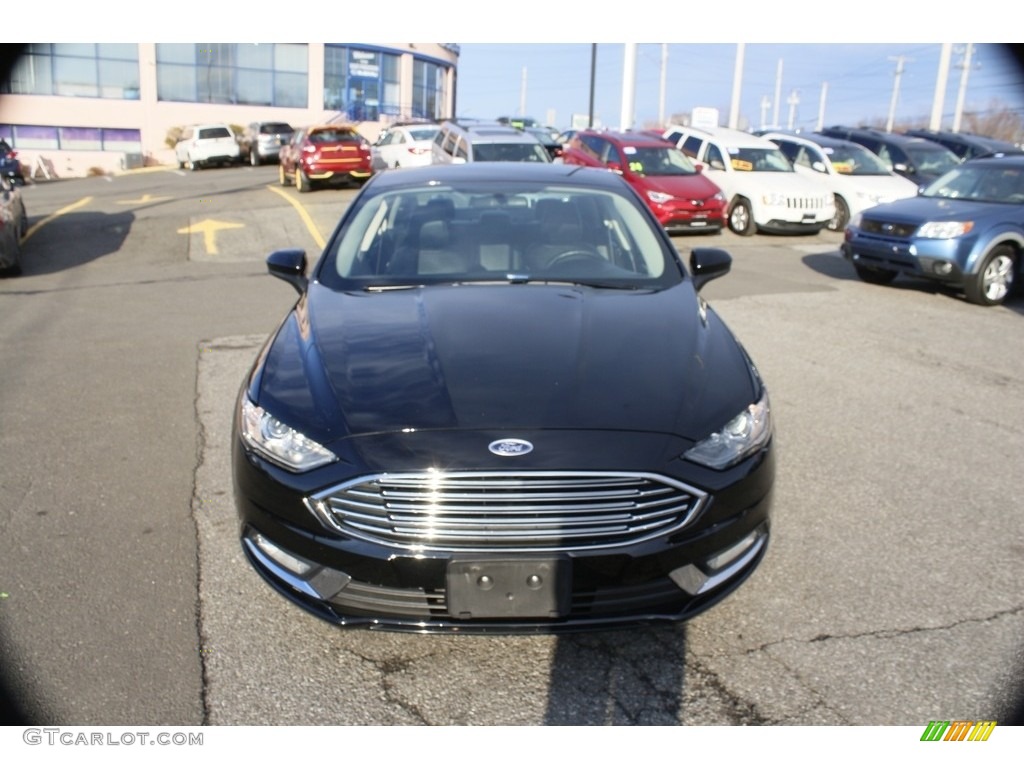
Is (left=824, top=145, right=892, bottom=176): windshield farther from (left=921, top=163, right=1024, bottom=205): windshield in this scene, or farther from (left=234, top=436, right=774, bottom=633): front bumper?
(left=234, top=436, right=774, bottom=633): front bumper

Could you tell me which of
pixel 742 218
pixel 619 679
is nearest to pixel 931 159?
pixel 742 218

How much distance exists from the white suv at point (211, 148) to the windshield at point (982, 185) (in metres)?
27.7

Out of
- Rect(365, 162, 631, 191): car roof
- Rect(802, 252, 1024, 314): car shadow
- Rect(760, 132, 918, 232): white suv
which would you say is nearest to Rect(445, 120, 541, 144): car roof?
Rect(760, 132, 918, 232): white suv

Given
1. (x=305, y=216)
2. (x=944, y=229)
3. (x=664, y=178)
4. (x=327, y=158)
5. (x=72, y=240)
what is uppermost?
(x=664, y=178)

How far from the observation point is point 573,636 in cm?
334

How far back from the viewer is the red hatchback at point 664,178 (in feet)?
49.3

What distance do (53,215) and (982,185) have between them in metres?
15.3

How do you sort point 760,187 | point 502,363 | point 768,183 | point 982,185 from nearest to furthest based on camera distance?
1. point 502,363
2. point 982,185
3. point 760,187
4. point 768,183

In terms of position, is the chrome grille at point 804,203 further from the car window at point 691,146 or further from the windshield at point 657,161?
the car window at point 691,146

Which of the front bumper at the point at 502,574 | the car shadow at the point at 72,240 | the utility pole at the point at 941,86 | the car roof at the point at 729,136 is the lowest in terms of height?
the car shadow at the point at 72,240

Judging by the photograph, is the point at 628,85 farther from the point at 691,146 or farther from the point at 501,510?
the point at 501,510

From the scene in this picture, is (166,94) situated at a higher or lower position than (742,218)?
higher

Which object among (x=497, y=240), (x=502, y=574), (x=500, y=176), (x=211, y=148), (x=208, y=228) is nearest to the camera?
(x=502, y=574)

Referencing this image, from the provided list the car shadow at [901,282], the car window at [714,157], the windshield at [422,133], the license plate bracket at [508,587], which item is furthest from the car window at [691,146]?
the license plate bracket at [508,587]
